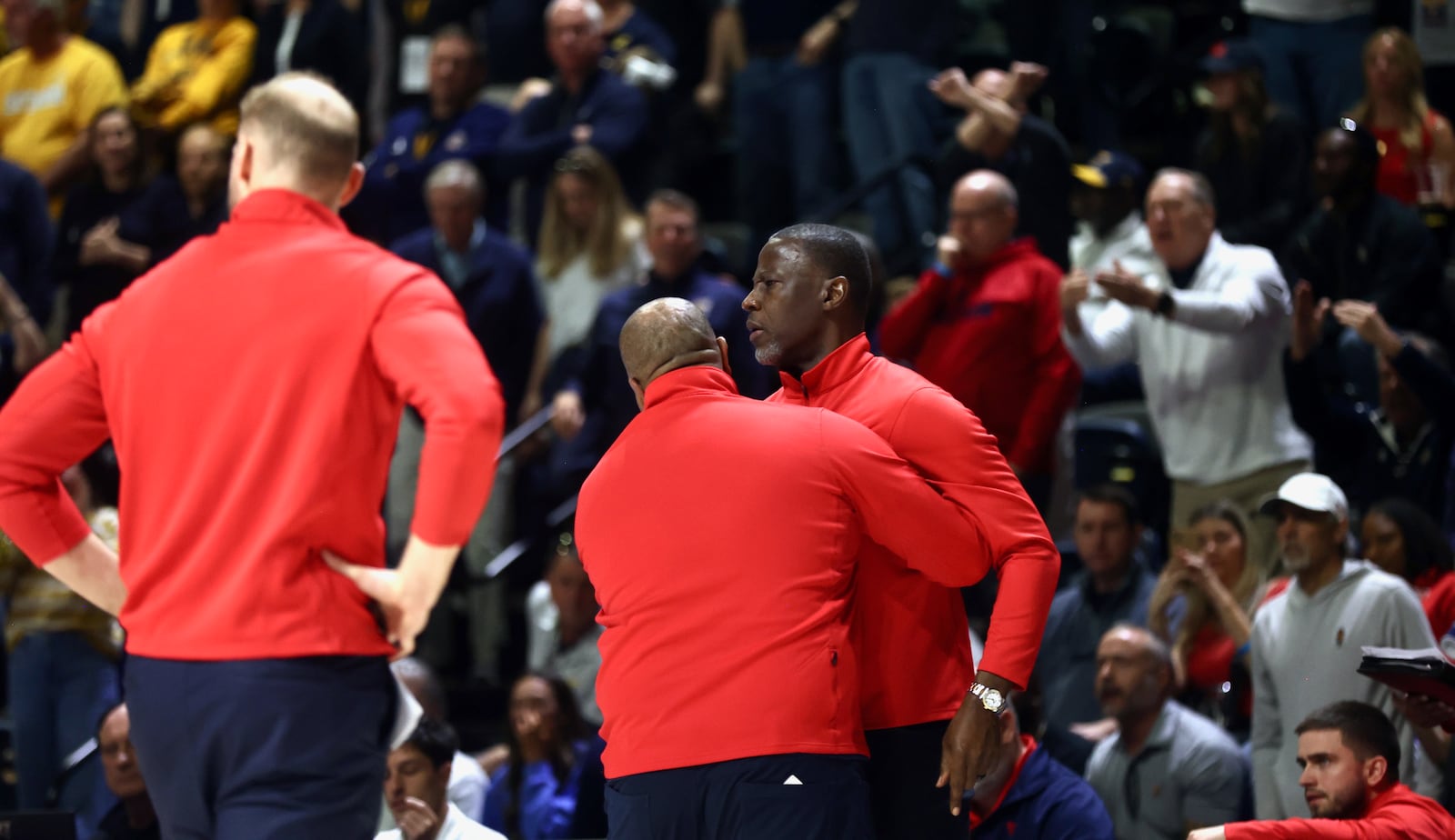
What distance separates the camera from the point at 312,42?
9.73 m

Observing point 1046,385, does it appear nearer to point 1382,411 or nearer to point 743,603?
point 1382,411

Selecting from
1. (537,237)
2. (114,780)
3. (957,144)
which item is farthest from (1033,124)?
(114,780)

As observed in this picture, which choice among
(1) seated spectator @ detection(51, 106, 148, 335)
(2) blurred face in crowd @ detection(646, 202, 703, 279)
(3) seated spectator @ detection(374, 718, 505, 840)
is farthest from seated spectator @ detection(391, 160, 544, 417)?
(3) seated spectator @ detection(374, 718, 505, 840)

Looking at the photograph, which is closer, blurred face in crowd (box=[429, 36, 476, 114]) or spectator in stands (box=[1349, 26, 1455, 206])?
spectator in stands (box=[1349, 26, 1455, 206])

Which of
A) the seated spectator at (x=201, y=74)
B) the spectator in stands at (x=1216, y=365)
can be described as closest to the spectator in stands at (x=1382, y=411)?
the spectator in stands at (x=1216, y=365)

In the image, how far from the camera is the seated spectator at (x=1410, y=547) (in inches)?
241

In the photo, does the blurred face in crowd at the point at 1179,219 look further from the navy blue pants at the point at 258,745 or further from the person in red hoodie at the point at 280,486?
the navy blue pants at the point at 258,745

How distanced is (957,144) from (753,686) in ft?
16.3

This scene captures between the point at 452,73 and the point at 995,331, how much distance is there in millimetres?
3562

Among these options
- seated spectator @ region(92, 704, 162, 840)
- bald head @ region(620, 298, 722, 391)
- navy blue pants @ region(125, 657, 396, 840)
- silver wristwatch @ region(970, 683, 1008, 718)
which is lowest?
seated spectator @ region(92, 704, 162, 840)

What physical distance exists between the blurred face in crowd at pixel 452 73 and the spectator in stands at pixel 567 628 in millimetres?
2704

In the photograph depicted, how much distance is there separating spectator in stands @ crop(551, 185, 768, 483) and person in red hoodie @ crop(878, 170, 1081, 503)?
82cm

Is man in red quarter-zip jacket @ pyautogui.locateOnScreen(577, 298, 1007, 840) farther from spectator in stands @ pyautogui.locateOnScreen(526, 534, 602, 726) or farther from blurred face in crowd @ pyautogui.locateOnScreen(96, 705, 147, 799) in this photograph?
spectator in stands @ pyautogui.locateOnScreen(526, 534, 602, 726)

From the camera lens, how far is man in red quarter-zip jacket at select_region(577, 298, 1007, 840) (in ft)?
10.4
